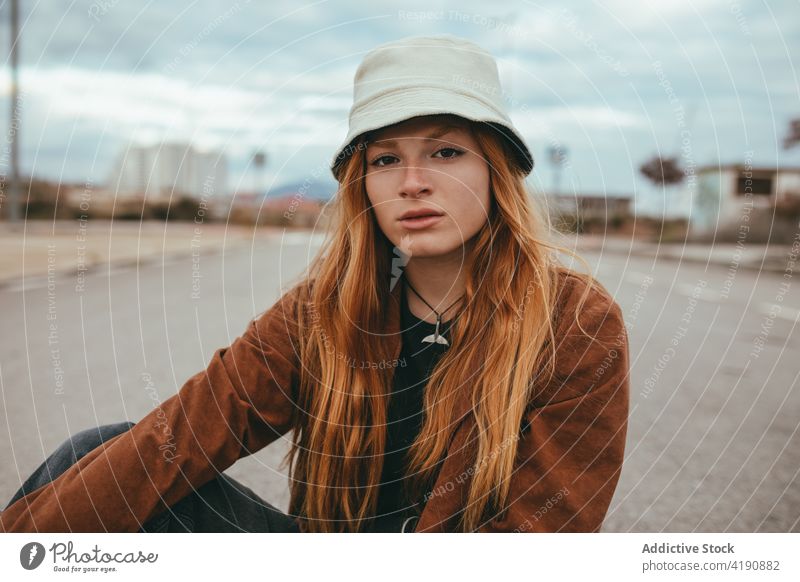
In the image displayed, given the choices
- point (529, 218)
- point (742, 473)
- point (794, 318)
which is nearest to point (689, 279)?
point (794, 318)

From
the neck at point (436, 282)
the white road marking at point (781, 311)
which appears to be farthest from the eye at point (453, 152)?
the white road marking at point (781, 311)

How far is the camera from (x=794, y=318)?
6.73m

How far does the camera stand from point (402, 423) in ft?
5.34

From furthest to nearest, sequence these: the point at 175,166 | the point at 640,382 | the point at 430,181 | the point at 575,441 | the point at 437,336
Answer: the point at 640,382, the point at 175,166, the point at 437,336, the point at 430,181, the point at 575,441

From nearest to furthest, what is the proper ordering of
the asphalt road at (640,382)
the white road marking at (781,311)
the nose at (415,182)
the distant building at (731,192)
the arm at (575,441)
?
1. the arm at (575,441)
2. the nose at (415,182)
3. the asphalt road at (640,382)
4. the white road marking at (781,311)
5. the distant building at (731,192)

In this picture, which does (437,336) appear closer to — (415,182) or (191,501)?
(415,182)

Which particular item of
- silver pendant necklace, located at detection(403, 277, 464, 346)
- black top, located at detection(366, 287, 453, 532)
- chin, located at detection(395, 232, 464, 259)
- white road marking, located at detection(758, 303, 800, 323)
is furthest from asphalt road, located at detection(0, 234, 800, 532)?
chin, located at detection(395, 232, 464, 259)

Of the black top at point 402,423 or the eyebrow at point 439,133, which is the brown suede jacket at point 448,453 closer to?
the black top at point 402,423

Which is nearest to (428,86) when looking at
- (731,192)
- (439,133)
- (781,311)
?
(439,133)

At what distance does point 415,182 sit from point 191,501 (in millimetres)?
736

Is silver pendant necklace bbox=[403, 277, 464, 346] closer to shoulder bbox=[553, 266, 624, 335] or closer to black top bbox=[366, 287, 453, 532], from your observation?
black top bbox=[366, 287, 453, 532]

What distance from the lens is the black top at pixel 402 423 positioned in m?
1.62
